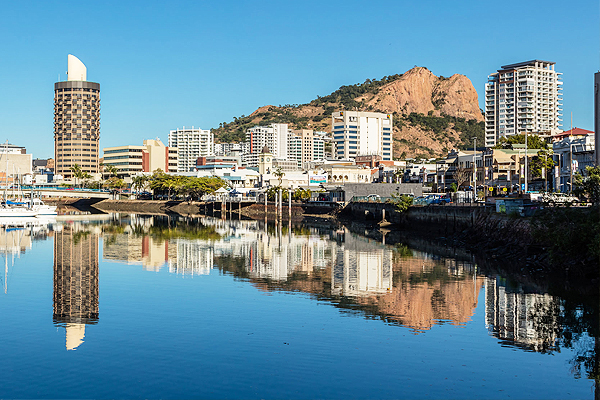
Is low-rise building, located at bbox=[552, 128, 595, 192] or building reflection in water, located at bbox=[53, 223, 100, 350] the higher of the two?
low-rise building, located at bbox=[552, 128, 595, 192]

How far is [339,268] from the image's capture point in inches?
2020

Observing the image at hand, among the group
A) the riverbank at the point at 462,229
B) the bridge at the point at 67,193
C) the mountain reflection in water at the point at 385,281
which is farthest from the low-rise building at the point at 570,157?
the bridge at the point at 67,193

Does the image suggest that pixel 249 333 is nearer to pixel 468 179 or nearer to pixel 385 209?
pixel 385 209

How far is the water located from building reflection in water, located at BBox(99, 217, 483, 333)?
207 mm

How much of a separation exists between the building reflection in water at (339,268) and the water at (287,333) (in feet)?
0.68

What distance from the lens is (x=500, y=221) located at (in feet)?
205

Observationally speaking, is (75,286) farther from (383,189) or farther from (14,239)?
(383,189)

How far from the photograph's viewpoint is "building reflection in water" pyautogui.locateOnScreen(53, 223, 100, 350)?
3050cm

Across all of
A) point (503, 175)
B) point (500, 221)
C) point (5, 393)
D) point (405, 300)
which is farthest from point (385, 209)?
point (5, 393)

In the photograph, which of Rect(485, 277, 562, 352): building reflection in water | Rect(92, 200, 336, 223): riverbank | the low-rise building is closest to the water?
Rect(485, 277, 562, 352): building reflection in water

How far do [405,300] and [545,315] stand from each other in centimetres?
767

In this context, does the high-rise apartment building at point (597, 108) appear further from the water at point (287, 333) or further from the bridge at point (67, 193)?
the bridge at point (67, 193)

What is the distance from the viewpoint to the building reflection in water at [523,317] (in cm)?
2762

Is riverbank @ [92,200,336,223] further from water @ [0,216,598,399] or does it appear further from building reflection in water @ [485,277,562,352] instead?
building reflection in water @ [485,277,562,352]
